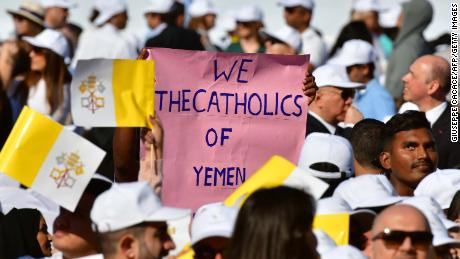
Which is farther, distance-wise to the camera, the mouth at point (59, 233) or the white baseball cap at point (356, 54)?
the white baseball cap at point (356, 54)

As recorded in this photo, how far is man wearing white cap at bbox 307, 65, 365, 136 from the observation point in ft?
38.0

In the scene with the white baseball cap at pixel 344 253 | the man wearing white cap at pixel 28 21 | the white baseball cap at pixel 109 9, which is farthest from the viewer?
the white baseball cap at pixel 109 9

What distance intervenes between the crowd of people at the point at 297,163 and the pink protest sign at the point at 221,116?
0.14 metres

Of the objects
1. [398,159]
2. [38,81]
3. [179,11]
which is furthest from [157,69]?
[179,11]

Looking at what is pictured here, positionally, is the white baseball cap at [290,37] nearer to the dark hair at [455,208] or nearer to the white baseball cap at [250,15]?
the white baseball cap at [250,15]

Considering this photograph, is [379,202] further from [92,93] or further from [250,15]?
[250,15]

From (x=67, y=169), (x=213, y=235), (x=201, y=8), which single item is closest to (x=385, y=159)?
(x=67, y=169)

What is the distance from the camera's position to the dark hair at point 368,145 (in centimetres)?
1031

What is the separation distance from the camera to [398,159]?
1015cm

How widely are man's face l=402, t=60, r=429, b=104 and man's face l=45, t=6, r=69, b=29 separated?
6664 millimetres

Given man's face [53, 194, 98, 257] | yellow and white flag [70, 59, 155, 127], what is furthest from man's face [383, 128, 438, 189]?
man's face [53, 194, 98, 257]

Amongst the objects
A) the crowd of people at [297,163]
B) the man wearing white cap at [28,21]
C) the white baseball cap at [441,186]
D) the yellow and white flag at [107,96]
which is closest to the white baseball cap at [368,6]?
the crowd of people at [297,163]

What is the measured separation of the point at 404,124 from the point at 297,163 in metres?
0.83

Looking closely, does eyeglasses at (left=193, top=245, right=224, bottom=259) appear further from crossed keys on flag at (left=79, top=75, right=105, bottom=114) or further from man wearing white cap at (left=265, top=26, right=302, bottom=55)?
man wearing white cap at (left=265, top=26, right=302, bottom=55)
